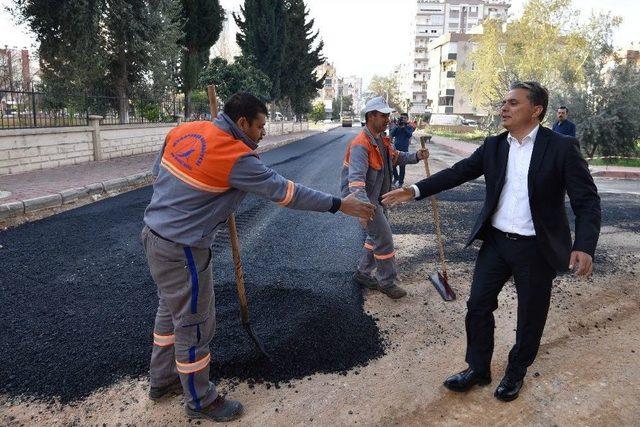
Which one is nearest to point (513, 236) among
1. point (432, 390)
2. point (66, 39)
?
point (432, 390)

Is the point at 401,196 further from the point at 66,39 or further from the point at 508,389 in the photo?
the point at 66,39

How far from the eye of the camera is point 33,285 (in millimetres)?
4543

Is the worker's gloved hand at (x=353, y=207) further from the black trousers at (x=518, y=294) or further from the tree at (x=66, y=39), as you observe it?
the tree at (x=66, y=39)

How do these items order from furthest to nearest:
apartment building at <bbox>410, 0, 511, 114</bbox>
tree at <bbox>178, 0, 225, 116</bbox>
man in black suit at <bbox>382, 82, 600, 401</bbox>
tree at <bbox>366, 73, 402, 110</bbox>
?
apartment building at <bbox>410, 0, 511, 114</bbox>, tree at <bbox>366, 73, 402, 110</bbox>, tree at <bbox>178, 0, 225, 116</bbox>, man in black suit at <bbox>382, 82, 600, 401</bbox>

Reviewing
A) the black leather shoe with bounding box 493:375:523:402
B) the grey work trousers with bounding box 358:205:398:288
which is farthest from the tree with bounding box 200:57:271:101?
the black leather shoe with bounding box 493:375:523:402

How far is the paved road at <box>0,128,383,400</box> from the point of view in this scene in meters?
3.12

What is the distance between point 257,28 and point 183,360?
3069 cm

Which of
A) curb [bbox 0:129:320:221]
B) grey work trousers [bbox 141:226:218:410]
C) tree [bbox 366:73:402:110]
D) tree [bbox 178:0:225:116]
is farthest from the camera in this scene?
tree [bbox 366:73:402:110]

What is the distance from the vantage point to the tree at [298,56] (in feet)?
115

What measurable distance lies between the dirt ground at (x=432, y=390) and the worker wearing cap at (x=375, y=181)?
0.39 meters

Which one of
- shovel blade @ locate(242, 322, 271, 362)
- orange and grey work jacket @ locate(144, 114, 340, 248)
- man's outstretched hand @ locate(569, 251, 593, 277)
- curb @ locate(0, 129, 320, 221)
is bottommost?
shovel blade @ locate(242, 322, 271, 362)

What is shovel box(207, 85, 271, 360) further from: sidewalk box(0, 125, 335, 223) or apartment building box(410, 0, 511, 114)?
apartment building box(410, 0, 511, 114)

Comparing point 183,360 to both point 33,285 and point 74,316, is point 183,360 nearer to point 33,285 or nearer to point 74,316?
point 74,316

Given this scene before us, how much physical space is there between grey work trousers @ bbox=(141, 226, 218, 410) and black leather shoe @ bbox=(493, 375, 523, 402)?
1670mm
